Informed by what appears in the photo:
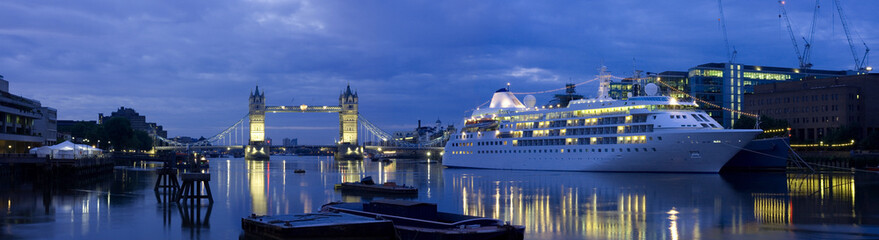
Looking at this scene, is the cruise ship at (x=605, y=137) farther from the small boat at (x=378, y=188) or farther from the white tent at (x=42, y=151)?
the white tent at (x=42, y=151)

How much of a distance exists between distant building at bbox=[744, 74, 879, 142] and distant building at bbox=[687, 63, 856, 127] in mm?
16522

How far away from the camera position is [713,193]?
49.4 metres

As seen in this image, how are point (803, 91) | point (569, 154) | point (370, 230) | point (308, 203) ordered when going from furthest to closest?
point (803, 91)
point (569, 154)
point (308, 203)
point (370, 230)

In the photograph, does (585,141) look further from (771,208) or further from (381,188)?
(771,208)

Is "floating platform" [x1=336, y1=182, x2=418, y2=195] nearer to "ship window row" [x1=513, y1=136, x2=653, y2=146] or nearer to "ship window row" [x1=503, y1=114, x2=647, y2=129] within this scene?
"ship window row" [x1=513, y1=136, x2=653, y2=146]

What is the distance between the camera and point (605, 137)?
76188 millimetres

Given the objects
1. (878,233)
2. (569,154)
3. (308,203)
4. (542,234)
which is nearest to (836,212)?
(878,233)

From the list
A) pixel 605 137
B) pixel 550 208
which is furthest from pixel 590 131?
pixel 550 208

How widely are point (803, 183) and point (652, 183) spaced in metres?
13.0

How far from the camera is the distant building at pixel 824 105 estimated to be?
102m

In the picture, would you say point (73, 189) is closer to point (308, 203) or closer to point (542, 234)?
point (308, 203)

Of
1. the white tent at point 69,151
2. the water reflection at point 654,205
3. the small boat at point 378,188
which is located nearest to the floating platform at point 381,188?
the small boat at point 378,188

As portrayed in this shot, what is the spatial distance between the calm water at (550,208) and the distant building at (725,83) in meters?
74.4

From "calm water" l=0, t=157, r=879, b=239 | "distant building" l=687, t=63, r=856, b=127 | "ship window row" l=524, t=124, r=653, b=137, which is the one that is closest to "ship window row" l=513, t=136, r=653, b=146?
"ship window row" l=524, t=124, r=653, b=137
